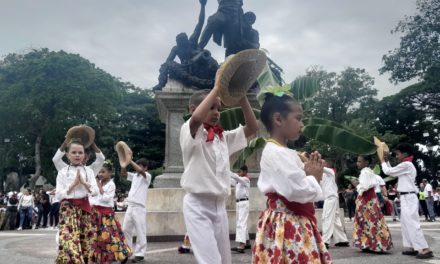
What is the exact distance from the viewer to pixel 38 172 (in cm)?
3638

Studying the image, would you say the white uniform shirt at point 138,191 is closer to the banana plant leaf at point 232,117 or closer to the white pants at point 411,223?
the banana plant leaf at point 232,117

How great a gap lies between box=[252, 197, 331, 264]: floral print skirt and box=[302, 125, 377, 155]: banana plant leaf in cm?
305

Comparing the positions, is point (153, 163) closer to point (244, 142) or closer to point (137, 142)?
point (137, 142)

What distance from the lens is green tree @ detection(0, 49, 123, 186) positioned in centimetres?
3588

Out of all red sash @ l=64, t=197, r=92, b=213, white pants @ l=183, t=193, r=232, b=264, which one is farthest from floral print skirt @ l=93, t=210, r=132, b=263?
white pants @ l=183, t=193, r=232, b=264

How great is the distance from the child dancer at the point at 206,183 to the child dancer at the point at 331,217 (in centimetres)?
584

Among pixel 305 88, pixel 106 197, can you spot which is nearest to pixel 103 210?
pixel 106 197

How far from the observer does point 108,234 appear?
7.30 meters

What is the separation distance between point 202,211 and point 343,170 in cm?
3747

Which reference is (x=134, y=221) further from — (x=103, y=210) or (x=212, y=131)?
(x=212, y=131)

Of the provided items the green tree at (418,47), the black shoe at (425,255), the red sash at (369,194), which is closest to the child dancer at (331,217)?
the red sash at (369,194)

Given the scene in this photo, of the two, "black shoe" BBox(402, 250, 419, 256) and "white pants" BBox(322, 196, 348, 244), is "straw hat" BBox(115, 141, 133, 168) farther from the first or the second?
"black shoe" BBox(402, 250, 419, 256)

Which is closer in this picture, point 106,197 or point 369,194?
point 106,197

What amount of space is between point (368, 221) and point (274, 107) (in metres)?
6.36
